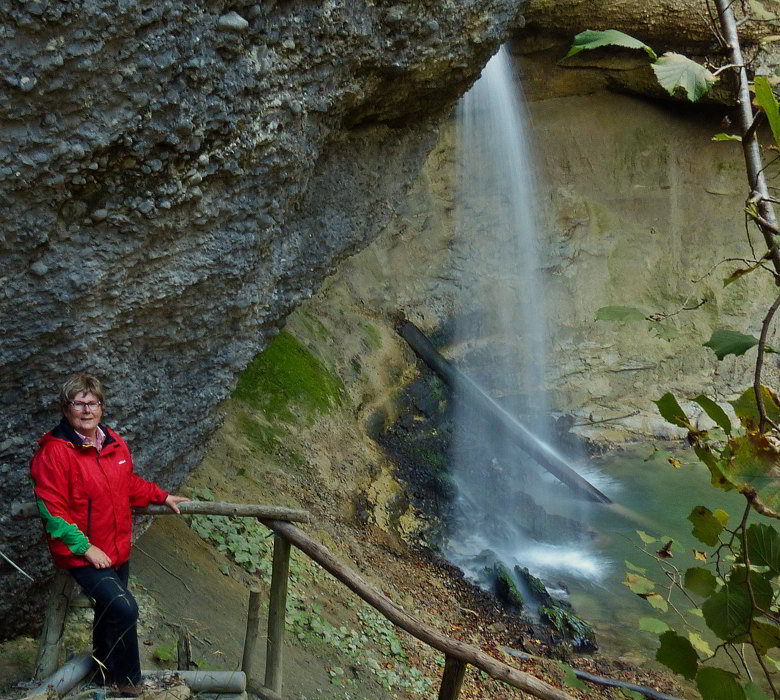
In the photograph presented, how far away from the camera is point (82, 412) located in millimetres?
3145

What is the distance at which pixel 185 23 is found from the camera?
320cm

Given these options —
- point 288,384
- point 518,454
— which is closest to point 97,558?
point 288,384

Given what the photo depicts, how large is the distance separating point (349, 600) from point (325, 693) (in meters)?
1.35

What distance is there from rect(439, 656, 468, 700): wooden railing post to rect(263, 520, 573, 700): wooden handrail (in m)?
0.04

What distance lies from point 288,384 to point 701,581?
6.79m

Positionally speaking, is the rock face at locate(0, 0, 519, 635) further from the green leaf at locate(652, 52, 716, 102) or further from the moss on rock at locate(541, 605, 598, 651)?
the moss on rock at locate(541, 605, 598, 651)

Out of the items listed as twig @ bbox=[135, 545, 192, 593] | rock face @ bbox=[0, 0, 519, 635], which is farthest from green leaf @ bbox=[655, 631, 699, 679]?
twig @ bbox=[135, 545, 192, 593]

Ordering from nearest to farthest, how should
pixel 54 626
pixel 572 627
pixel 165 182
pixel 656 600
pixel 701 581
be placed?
pixel 701 581
pixel 656 600
pixel 54 626
pixel 165 182
pixel 572 627

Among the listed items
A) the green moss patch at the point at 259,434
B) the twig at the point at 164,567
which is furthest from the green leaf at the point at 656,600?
the green moss patch at the point at 259,434

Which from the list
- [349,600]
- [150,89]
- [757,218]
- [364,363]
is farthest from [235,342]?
[364,363]

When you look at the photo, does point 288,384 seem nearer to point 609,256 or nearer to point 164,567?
point 164,567

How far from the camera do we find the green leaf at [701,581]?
203 centimetres

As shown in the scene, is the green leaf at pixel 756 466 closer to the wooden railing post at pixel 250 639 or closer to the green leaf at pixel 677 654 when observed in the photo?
the green leaf at pixel 677 654

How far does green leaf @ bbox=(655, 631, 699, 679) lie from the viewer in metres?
1.94
